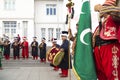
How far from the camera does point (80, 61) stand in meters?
3.33

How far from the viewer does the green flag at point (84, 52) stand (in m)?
3.31

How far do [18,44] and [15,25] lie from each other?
45.6 ft

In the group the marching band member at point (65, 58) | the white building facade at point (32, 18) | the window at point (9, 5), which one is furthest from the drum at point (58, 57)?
the window at point (9, 5)

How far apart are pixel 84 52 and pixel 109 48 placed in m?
0.25

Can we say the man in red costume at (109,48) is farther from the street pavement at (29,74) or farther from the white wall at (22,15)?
the white wall at (22,15)

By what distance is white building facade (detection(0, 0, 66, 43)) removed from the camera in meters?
39.8

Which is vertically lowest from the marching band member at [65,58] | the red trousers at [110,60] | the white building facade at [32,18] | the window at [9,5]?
the marching band member at [65,58]

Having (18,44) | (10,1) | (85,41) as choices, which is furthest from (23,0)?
(85,41)

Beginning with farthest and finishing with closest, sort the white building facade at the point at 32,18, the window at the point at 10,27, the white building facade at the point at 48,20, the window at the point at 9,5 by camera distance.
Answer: the white building facade at the point at 48,20
the window at the point at 9,5
the white building facade at the point at 32,18
the window at the point at 10,27

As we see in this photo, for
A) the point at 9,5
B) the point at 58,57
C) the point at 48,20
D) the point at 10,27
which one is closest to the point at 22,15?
the point at 10,27

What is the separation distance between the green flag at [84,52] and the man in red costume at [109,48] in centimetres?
9

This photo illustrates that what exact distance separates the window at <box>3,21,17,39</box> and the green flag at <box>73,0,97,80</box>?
119 ft

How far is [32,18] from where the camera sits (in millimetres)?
40031

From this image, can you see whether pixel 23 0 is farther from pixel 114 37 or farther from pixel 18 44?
pixel 114 37
